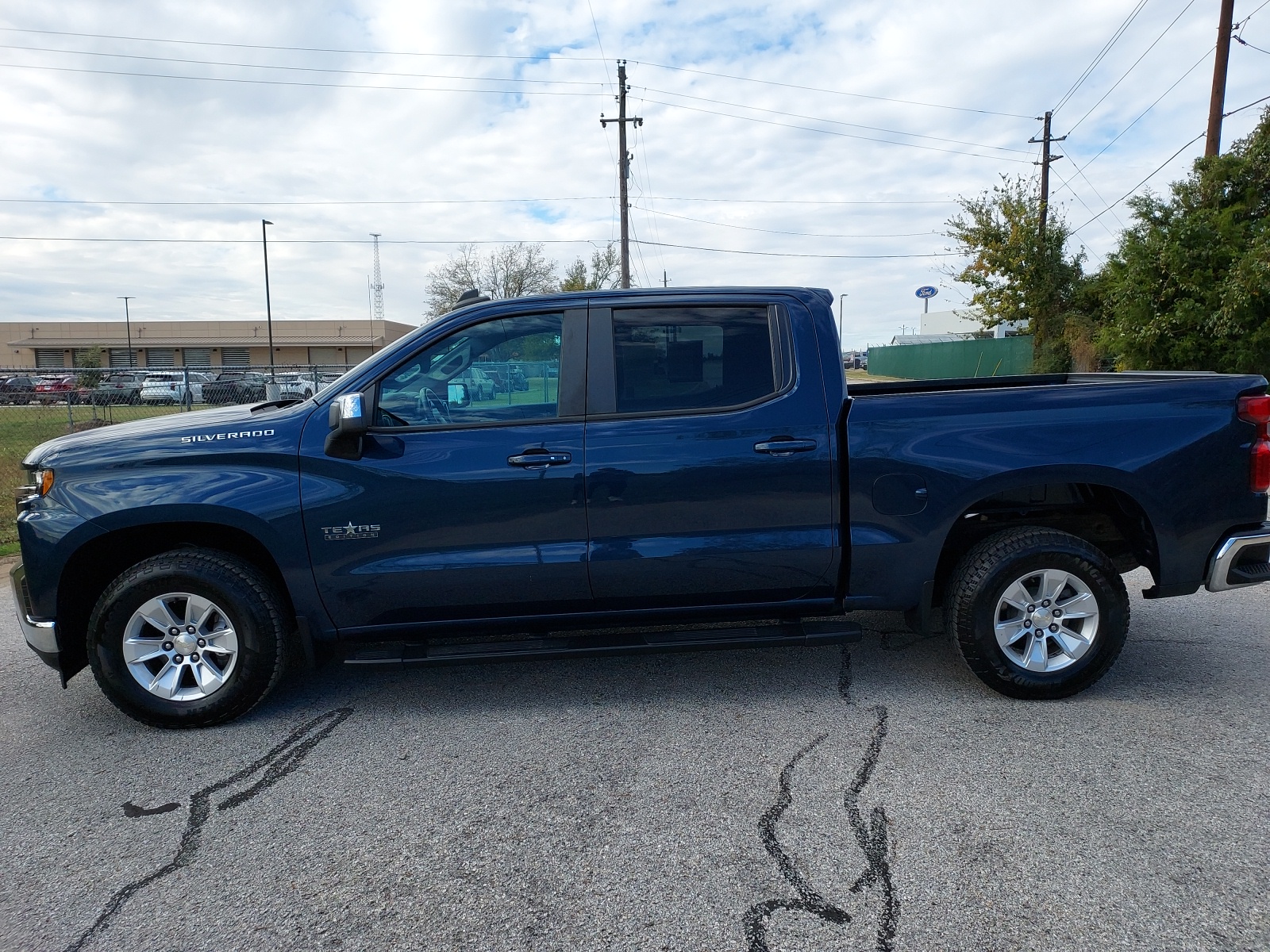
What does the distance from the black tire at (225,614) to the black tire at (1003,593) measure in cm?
324

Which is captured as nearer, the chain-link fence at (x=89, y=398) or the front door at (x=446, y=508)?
the front door at (x=446, y=508)

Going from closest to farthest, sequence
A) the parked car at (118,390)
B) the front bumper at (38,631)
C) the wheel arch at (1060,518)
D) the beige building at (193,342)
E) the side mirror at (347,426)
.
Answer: the side mirror at (347,426) < the front bumper at (38,631) < the wheel arch at (1060,518) < the parked car at (118,390) < the beige building at (193,342)

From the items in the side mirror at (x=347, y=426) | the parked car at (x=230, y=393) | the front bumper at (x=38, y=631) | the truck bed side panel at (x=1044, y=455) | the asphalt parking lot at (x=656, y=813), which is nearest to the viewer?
the asphalt parking lot at (x=656, y=813)

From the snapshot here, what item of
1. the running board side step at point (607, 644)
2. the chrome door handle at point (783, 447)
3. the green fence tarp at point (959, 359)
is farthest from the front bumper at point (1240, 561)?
the green fence tarp at point (959, 359)

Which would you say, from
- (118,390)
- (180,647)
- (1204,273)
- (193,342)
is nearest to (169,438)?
(180,647)

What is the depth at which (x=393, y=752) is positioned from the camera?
3785mm

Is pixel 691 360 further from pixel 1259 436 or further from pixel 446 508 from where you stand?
pixel 1259 436

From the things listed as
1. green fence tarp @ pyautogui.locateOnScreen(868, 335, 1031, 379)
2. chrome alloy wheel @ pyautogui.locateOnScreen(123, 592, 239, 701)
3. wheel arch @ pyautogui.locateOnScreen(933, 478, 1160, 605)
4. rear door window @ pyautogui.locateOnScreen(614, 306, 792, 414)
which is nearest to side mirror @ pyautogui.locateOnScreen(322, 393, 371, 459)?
chrome alloy wheel @ pyautogui.locateOnScreen(123, 592, 239, 701)

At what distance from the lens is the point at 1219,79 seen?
17.7 meters

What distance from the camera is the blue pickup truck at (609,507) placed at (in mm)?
3975

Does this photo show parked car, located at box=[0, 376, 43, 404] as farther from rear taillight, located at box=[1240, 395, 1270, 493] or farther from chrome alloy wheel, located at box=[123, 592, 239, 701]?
rear taillight, located at box=[1240, 395, 1270, 493]

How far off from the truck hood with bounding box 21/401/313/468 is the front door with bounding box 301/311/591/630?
0.22 metres

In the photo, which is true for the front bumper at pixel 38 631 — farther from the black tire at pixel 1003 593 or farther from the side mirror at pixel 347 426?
the black tire at pixel 1003 593

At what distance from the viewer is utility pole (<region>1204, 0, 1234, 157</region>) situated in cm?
1753
